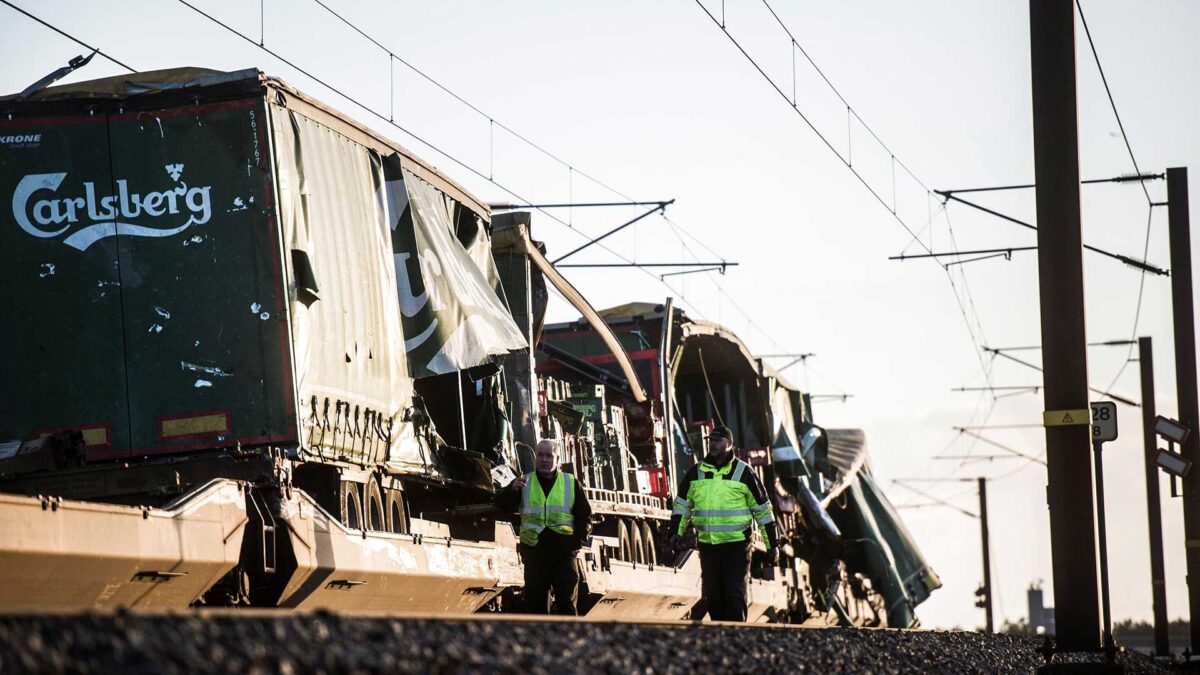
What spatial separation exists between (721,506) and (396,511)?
2780 millimetres

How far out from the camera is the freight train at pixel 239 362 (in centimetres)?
1077

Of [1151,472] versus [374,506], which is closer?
[374,506]

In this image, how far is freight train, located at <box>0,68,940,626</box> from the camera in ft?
35.3

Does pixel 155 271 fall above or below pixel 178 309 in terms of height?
above

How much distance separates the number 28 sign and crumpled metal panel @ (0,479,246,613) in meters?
8.73

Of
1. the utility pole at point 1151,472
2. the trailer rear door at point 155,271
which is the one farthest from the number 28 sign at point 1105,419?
the utility pole at point 1151,472

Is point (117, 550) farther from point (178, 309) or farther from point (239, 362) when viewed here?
point (178, 309)

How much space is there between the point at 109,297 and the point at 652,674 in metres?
6.34

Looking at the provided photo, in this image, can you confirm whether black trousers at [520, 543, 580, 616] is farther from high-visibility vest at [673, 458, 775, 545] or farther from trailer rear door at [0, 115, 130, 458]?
trailer rear door at [0, 115, 130, 458]

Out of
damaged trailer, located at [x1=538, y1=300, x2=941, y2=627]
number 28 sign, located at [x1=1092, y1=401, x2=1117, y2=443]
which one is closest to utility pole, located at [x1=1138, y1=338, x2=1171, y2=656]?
damaged trailer, located at [x1=538, y1=300, x2=941, y2=627]

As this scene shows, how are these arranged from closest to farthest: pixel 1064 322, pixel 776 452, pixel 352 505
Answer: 1. pixel 1064 322
2. pixel 352 505
3. pixel 776 452

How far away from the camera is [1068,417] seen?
42.1 feet

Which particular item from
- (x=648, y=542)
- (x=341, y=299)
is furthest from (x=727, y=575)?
(x=648, y=542)

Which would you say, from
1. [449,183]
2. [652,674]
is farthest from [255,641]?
[449,183]
